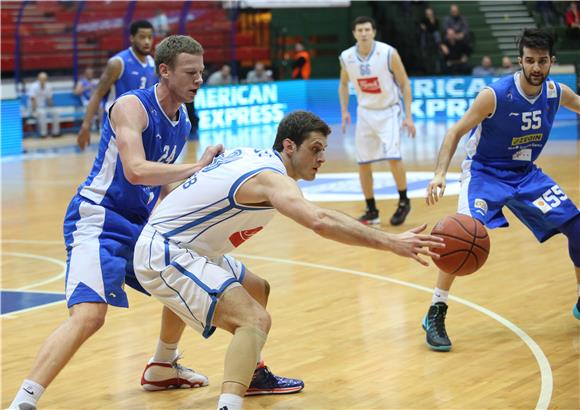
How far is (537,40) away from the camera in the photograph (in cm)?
543

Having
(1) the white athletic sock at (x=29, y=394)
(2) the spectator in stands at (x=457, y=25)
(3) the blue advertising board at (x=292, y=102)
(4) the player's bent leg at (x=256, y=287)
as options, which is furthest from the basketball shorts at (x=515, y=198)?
(2) the spectator in stands at (x=457, y=25)

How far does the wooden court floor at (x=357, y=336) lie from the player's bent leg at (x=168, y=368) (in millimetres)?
59

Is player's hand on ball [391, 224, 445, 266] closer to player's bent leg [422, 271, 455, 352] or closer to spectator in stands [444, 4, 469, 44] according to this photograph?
player's bent leg [422, 271, 455, 352]

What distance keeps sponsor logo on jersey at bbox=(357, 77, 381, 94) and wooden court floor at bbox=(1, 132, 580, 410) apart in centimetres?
157

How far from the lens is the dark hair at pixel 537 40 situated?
5.43m

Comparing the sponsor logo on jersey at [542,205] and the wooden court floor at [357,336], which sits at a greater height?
the sponsor logo on jersey at [542,205]

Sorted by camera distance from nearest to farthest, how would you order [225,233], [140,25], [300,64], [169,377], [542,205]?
[225,233] → [169,377] → [542,205] → [140,25] → [300,64]

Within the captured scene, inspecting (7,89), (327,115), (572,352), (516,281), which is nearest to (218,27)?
(327,115)

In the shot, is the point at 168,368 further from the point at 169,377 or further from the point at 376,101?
the point at 376,101

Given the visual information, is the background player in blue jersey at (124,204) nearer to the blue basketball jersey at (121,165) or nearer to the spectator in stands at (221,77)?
the blue basketball jersey at (121,165)

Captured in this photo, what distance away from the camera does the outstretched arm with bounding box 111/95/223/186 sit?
169 inches

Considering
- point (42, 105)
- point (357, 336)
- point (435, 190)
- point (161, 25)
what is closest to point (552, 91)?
point (435, 190)

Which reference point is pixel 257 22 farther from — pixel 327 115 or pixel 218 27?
pixel 327 115

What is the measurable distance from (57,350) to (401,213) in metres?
5.66
